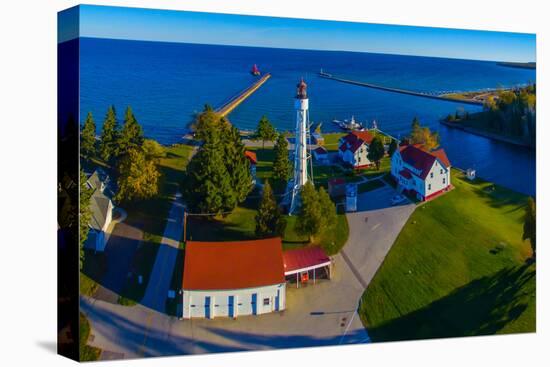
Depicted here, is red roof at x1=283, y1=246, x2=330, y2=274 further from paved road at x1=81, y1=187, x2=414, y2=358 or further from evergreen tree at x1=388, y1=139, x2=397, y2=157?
Answer: evergreen tree at x1=388, y1=139, x2=397, y2=157

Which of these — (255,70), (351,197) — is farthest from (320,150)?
(255,70)

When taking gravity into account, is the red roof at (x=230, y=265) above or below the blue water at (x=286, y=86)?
below

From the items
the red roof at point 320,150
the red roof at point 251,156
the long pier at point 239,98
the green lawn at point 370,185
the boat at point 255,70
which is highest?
the boat at point 255,70

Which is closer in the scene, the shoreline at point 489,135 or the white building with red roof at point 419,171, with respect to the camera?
the white building with red roof at point 419,171

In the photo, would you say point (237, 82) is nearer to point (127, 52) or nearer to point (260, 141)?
point (260, 141)

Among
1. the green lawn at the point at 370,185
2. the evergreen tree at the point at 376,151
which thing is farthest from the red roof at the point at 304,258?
the evergreen tree at the point at 376,151

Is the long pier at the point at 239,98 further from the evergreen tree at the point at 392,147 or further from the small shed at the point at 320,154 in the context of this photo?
the evergreen tree at the point at 392,147

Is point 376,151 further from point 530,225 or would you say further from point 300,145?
point 530,225

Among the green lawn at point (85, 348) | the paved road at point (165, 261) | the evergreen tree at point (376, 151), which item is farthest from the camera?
the evergreen tree at point (376, 151)
